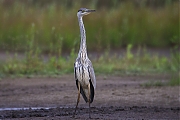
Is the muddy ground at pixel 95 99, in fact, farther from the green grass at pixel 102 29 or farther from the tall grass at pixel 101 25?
the tall grass at pixel 101 25

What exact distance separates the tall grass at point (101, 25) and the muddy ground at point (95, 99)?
12.4 feet

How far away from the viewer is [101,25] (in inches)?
659

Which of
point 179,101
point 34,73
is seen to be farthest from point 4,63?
point 179,101

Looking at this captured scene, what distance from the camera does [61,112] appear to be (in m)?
8.80

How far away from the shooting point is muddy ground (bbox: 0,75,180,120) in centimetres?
869

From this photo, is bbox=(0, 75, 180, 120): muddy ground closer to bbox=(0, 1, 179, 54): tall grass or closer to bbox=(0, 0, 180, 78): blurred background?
bbox=(0, 0, 180, 78): blurred background

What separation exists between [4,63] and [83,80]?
18.4ft

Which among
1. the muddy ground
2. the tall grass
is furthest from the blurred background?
the muddy ground

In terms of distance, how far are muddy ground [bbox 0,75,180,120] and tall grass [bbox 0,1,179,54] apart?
3791 mm

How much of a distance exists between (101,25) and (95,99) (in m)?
6.69

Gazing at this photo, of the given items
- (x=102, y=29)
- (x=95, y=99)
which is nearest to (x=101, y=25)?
(x=102, y=29)

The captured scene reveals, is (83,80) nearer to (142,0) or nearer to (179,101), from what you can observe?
(179,101)

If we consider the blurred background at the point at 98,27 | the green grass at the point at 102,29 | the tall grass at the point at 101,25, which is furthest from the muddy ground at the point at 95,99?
the tall grass at the point at 101,25

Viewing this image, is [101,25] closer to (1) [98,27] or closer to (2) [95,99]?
(1) [98,27]
